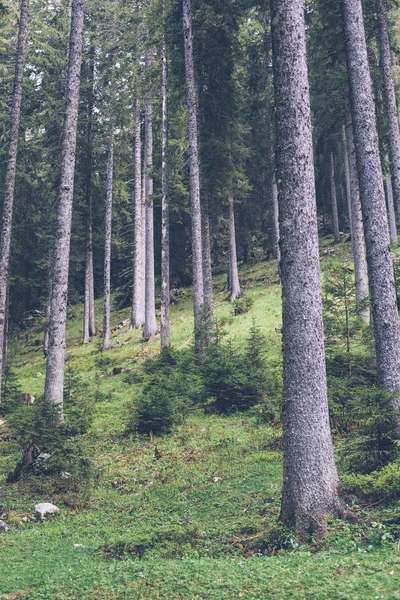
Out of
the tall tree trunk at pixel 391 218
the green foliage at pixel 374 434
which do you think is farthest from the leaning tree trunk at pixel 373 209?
the tall tree trunk at pixel 391 218

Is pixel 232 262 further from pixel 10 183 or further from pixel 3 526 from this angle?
pixel 3 526

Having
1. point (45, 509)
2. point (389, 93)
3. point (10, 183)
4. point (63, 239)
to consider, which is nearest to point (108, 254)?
point (10, 183)

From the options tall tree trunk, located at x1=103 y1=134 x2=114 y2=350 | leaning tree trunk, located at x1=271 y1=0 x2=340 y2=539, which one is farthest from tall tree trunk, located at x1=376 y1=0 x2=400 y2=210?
tall tree trunk, located at x1=103 y1=134 x2=114 y2=350

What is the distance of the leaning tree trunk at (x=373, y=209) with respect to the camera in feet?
32.6

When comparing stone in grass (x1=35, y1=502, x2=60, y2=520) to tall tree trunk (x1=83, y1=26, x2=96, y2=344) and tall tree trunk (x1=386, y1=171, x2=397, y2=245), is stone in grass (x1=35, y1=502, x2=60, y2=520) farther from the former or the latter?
tall tree trunk (x1=386, y1=171, x2=397, y2=245)

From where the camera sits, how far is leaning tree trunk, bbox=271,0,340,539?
6.83m

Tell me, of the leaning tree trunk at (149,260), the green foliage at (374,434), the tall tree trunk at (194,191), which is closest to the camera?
the green foliage at (374,434)

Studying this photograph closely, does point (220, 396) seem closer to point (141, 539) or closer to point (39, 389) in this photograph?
point (141, 539)

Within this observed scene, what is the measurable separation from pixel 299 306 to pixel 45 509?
595 cm

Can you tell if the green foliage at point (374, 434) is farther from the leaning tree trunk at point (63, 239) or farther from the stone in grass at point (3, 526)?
the leaning tree trunk at point (63, 239)

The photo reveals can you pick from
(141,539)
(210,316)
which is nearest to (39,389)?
(210,316)

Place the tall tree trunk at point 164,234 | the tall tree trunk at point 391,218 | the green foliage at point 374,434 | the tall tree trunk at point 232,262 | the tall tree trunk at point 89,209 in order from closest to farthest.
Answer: the green foliage at point 374,434 < the tall tree trunk at point 164,234 < the tall tree trunk at point 232,262 < the tall tree trunk at point 89,209 < the tall tree trunk at point 391,218

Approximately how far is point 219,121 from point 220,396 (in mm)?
12806

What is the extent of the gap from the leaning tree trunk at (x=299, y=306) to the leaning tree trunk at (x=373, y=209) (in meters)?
3.34
